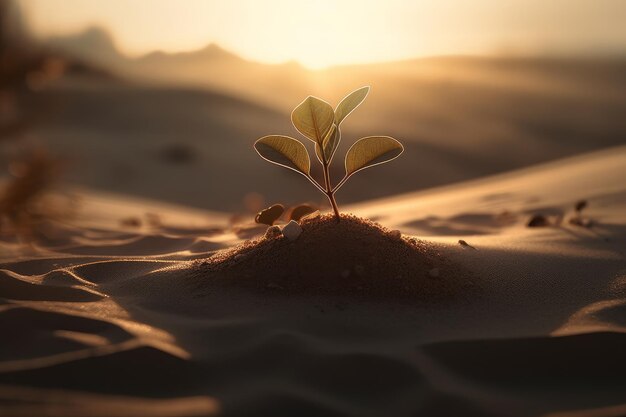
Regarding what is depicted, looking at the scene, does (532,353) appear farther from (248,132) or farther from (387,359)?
(248,132)

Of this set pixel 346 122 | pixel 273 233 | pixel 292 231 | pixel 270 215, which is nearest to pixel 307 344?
pixel 292 231

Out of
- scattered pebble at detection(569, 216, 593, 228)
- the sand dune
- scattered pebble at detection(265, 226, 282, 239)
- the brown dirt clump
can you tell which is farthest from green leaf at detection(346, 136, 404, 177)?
the sand dune

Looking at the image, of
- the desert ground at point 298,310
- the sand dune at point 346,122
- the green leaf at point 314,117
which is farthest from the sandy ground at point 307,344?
the sand dune at point 346,122

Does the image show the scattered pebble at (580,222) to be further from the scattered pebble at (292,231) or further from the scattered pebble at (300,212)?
the scattered pebble at (292,231)

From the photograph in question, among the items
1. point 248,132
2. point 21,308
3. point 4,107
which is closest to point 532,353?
point 21,308

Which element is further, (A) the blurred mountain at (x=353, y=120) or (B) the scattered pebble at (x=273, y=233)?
(A) the blurred mountain at (x=353, y=120)

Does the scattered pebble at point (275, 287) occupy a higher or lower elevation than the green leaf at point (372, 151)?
lower

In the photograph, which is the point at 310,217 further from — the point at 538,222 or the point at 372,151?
the point at 538,222
